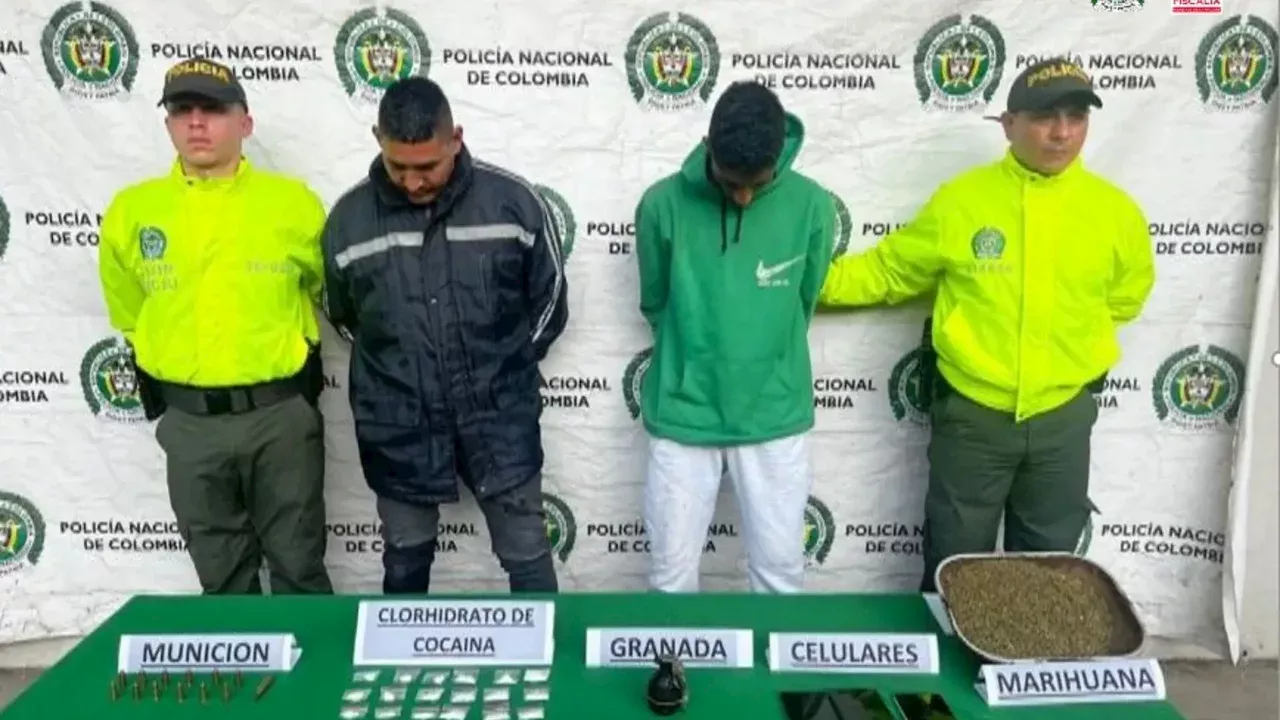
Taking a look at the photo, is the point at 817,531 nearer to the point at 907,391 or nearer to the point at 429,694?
the point at 907,391

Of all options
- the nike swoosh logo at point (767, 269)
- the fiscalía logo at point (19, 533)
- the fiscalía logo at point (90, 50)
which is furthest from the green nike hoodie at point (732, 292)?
the fiscalía logo at point (19, 533)

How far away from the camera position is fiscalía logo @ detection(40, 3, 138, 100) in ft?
7.35

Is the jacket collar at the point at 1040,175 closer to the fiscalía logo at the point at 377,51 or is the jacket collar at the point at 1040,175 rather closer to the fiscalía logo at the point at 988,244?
the fiscalía logo at the point at 988,244

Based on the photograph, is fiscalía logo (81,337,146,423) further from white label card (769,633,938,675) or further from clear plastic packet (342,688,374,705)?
white label card (769,633,938,675)

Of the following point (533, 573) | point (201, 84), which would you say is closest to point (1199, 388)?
point (533, 573)

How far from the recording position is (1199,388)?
2453 millimetres

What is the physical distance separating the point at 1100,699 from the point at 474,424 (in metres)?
1.29

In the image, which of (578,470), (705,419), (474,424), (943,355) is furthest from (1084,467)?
(474,424)

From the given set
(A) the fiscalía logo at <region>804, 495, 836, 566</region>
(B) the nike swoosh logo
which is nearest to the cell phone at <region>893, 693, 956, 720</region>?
(B) the nike swoosh logo

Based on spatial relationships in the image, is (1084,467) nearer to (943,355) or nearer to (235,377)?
(943,355)

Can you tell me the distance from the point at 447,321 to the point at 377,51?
2.38 feet

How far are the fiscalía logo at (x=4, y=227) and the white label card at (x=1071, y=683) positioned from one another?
2369mm

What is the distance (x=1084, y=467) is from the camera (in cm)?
220

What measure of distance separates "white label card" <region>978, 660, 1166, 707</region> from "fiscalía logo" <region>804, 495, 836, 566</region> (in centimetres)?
129
